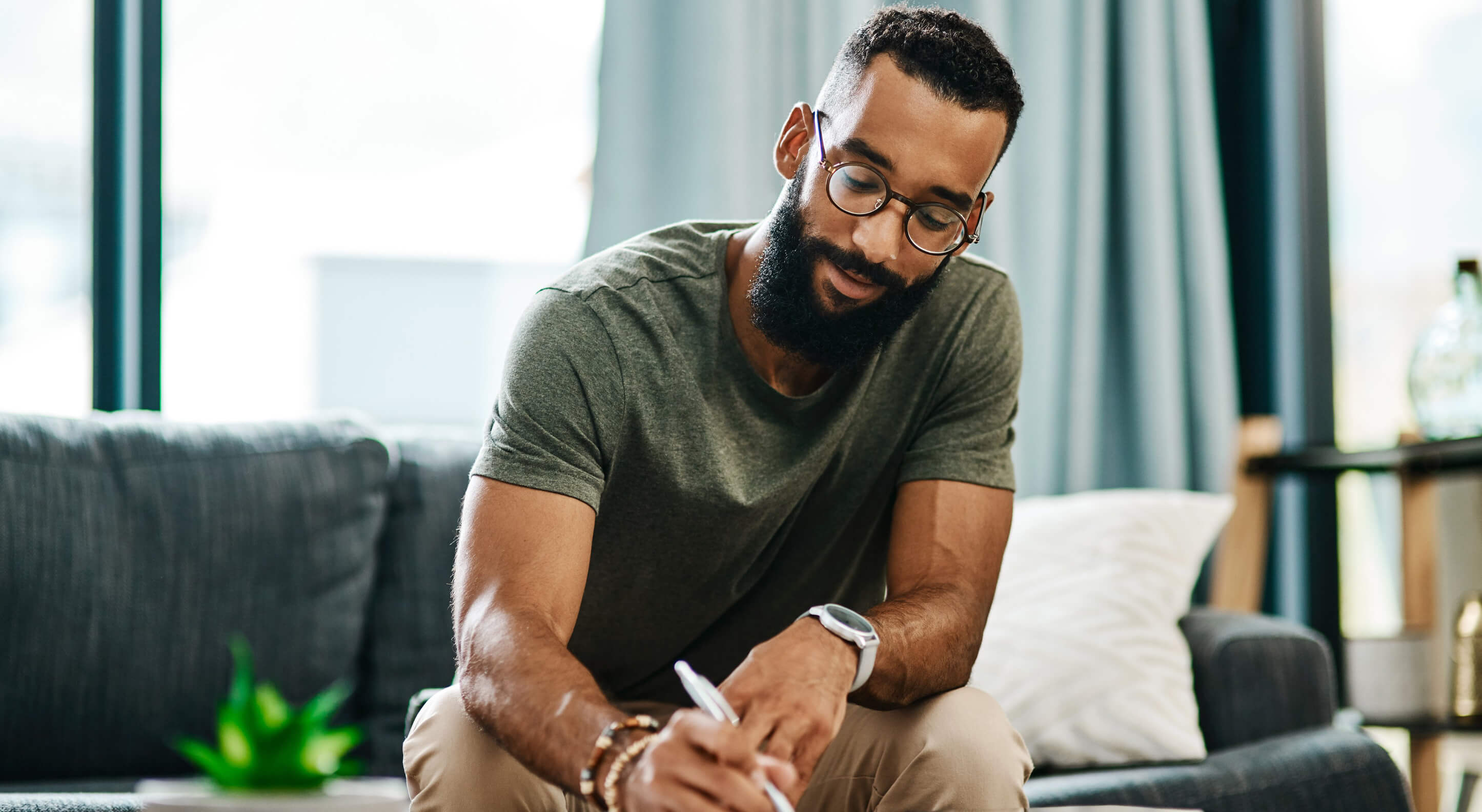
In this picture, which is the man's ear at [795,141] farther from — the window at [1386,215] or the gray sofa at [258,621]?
the window at [1386,215]

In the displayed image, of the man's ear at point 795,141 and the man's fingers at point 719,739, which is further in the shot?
the man's ear at point 795,141

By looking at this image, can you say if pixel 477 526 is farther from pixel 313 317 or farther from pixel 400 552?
pixel 313 317

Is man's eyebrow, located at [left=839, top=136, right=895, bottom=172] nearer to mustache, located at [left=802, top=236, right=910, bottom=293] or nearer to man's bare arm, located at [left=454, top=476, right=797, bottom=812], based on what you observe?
mustache, located at [left=802, top=236, right=910, bottom=293]

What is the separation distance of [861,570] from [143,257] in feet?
4.70

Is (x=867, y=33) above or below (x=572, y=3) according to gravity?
below

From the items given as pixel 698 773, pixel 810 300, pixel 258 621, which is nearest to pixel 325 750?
pixel 698 773

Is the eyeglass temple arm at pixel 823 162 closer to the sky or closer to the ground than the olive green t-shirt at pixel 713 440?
closer to the sky

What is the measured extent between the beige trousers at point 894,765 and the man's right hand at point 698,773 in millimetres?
177

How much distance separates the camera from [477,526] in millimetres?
1089

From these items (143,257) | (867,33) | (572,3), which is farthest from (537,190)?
(867,33)

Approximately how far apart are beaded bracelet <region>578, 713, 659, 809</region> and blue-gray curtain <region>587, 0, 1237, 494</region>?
54.0 inches

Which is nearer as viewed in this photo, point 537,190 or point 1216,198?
point 537,190

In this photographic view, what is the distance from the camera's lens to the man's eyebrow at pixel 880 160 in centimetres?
120

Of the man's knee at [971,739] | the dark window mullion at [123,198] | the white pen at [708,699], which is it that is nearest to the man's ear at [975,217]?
the man's knee at [971,739]
